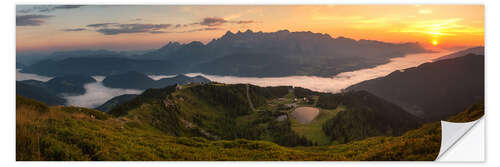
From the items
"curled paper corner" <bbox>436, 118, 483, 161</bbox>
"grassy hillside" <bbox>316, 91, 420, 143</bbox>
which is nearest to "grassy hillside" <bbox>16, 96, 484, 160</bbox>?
"curled paper corner" <bbox>436, 118, 483, 161</bbox>

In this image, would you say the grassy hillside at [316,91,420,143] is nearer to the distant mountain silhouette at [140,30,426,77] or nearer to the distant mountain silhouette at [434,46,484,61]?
the distant mountain silhouette at [140,30,426,77]

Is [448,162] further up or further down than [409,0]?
further down

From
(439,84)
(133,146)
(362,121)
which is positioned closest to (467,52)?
(439,84)

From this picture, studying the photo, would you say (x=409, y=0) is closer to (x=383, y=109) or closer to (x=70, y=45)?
(x=70, y=45)

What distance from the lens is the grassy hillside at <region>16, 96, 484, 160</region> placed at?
8.06 meters

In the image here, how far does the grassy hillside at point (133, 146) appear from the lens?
806 centimetres

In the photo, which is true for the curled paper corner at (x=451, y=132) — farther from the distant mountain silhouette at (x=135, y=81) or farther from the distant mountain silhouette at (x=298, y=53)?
the distant mountain silhouette at (x=135, y=81)

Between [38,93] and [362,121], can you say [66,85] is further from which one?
[362,121]

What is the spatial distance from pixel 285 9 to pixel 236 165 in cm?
868

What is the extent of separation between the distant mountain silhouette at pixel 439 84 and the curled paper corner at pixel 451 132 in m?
0.86

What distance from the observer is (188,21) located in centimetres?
1369

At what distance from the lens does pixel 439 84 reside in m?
18.8

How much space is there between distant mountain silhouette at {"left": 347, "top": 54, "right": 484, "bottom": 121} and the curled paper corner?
0.86m
